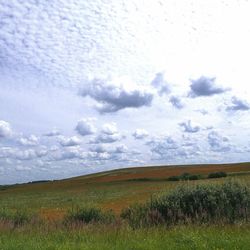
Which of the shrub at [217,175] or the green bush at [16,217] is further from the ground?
the shrub at [217,175]

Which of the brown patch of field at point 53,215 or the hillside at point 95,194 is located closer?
the brown patch of field at point 53,215

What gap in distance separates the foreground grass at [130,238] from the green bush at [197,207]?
1498 millimetres

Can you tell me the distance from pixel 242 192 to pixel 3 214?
9.87 meters

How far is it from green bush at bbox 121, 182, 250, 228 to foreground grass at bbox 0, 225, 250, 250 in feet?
4.91

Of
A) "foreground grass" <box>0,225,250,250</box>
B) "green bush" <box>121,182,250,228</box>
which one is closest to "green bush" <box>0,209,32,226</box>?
"green bush" <box>121,182,250,228</box>

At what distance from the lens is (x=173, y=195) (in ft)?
52.7

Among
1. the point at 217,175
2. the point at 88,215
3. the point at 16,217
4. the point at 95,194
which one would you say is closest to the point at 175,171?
the point at 217,175

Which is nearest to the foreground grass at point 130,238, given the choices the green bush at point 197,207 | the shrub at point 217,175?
the green bush at point 197,207

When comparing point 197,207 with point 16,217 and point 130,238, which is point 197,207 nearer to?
point 130,238

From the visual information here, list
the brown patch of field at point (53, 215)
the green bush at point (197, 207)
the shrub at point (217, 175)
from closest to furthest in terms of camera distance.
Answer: the green bush at point (197, 207), the brown patch of field at point (53, 215), the shrub at point (217, 175)

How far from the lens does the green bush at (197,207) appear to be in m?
14.0

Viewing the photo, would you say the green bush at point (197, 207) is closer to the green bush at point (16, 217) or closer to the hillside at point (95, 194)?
the green bush at point (16, 217)

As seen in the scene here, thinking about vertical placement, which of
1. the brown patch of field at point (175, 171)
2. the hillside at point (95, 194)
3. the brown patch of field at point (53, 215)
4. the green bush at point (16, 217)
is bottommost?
the brown patch of field at point (53, 215)

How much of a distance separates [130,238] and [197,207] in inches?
193
